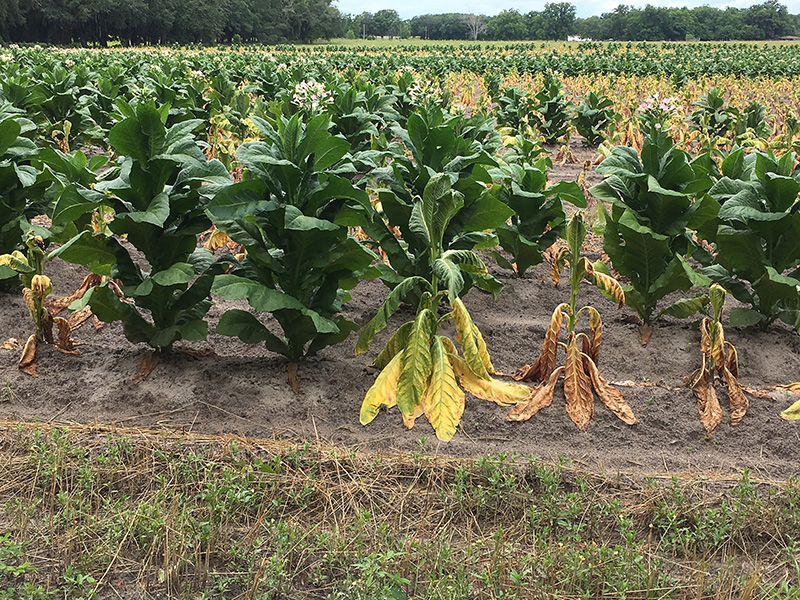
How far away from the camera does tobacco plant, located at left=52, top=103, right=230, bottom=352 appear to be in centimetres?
343

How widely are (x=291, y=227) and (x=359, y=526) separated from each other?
134 centimetres

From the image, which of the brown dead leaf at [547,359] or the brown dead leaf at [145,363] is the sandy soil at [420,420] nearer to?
the brown dead leaf at [145,363]

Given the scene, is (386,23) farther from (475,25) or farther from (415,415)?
(415,415)

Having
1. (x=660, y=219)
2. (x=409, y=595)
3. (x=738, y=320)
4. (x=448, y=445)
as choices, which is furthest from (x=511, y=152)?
(x=409, y=595)

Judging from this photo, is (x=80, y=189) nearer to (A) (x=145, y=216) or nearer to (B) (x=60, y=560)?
(A) (x=145, y=216)

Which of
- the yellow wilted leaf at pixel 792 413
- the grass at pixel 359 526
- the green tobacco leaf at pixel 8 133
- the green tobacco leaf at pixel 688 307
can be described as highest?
the green tobacco leaf at pixel 8 133

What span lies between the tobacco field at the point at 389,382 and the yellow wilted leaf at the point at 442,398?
0.04 feet

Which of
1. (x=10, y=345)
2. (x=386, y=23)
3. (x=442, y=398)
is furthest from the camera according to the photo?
(x=386, y=23)

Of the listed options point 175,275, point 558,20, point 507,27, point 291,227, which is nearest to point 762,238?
point 291,227

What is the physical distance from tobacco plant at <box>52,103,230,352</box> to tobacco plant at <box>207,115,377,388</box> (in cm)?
20

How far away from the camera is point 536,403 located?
3562mm

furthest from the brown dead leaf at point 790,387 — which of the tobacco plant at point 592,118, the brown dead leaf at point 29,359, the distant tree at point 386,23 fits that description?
the distant tree at point 386,23

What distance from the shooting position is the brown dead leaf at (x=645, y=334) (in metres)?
4.31

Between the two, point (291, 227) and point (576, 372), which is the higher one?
point (291, 227)
